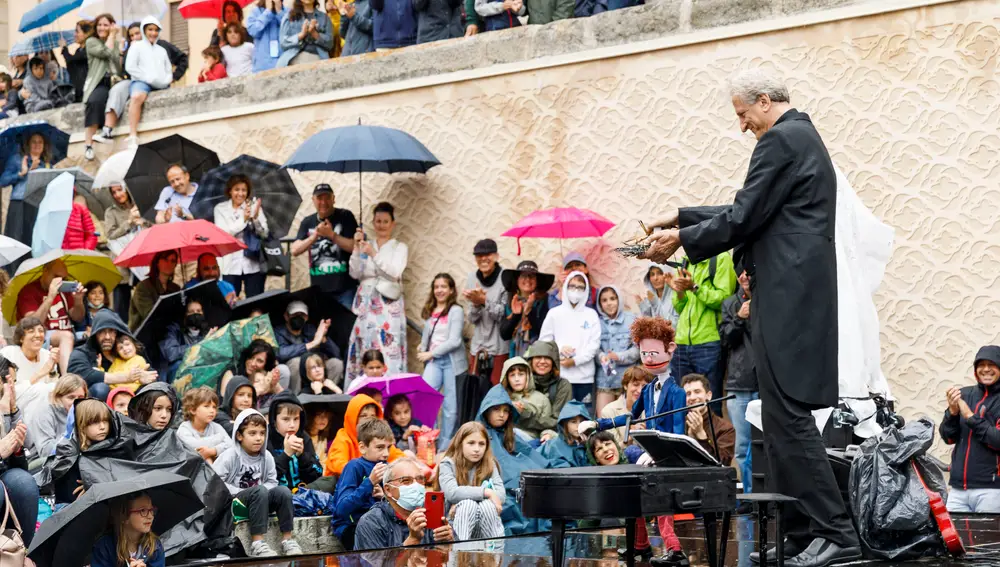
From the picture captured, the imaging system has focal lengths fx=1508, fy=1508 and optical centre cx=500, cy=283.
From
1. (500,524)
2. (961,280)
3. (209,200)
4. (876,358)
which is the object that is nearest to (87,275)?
(209,200)

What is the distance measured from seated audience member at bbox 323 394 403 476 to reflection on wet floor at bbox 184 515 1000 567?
2.28 meters

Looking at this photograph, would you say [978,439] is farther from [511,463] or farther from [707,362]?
[511,463]

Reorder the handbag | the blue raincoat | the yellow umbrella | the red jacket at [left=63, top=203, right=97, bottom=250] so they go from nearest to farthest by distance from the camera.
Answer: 1. the handbag
2. the blue raincoat
3. the yellow umbrella
4. the red jacket at [left=63, top=203, right=97, bottom=250]

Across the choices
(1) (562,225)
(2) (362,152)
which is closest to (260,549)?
(1) (562,225)

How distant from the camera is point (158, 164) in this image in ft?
48.2

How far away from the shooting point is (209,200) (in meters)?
13.9

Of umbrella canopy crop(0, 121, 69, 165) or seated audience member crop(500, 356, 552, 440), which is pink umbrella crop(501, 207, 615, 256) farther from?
umbrella canopy crop(0, 121, 69, 165)

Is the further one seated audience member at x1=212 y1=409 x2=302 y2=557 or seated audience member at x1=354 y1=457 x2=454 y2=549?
seated audience member at x1=212 y1=409 x2=302 y2=557

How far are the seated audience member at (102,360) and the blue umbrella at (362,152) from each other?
2.50m

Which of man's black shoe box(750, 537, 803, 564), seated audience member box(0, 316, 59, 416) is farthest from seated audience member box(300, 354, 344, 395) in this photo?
man's black shoe box(750, 537, 803, 564)

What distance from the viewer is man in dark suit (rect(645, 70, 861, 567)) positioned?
574 cm

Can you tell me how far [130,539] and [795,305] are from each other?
11.0ft

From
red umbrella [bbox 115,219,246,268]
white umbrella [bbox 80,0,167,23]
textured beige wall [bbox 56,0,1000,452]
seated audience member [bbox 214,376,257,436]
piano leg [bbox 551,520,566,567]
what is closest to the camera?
piano leg [bbox 551,520,566,567]

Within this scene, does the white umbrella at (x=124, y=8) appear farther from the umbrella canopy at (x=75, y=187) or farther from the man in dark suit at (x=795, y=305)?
the man in dark suit at (x=795, y=305)
